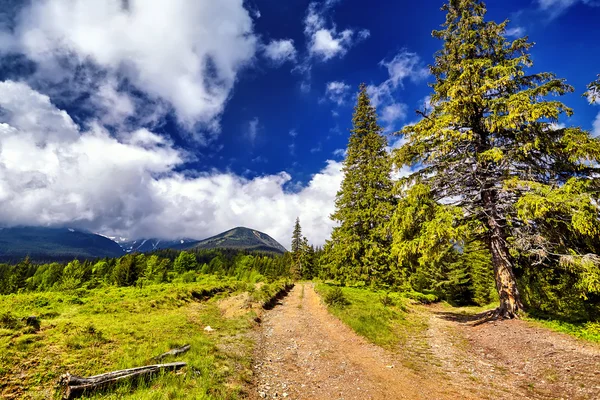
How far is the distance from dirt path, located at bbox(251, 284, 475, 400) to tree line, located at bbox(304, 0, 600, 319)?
5.07m

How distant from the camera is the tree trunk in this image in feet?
39.3

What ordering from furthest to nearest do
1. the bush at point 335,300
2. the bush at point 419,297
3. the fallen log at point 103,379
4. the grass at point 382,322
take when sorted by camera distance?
the bush at point 419,297 < the bush at point 335,300 < the grass at point 382,322 < the fallen log at point 103,379

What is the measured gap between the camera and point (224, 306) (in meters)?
17.8

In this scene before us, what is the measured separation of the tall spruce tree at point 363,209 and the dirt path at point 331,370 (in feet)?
42.7

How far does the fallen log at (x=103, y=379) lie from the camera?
212 inches

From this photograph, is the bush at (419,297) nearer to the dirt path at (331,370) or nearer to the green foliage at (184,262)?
the dirt path at (331,370)

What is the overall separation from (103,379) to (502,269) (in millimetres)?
15249

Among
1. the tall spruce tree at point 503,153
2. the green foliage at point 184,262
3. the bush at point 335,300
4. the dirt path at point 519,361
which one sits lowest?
the dirt path at point 519,361

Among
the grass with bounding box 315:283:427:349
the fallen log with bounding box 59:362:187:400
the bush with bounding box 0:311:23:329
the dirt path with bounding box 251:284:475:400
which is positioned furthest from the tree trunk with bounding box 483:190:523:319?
the bush with bounding box 0:311:23:329

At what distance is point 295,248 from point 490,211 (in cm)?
5697

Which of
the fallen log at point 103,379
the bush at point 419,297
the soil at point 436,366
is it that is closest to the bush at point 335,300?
the soil at point 436,366

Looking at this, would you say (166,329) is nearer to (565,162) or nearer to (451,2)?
(565,162)

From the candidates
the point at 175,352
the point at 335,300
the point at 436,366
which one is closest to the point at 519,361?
the point at 436,366

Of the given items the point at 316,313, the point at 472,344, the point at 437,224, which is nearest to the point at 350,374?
the point at 472,344
